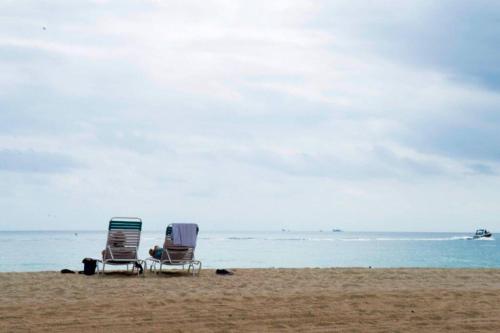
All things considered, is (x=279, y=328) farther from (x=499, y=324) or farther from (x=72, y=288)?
(x=72, y=288)

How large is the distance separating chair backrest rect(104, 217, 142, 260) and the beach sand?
763 mm

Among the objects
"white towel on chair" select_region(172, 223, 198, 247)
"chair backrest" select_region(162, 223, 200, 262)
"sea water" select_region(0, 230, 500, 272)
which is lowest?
"sea water" select_region(0, 230, 500, 272)

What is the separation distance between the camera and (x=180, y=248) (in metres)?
12.7

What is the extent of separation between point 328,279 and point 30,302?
226 inches

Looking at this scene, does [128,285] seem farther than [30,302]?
Yes

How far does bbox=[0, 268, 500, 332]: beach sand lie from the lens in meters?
6.93

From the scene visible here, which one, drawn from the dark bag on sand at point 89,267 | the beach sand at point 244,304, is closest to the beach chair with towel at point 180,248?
the beach sand at point 244,304

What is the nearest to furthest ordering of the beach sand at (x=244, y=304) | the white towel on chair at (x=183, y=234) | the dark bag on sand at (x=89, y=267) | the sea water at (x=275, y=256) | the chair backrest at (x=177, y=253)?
the beach sand at (x=244, y=304) < the dark bag on sand at (x=89, y=267) < the chair backrest at (x=177, y=253) < the white towel on chair at (x=183, y=234) < the sea water at (x=275, y=256)

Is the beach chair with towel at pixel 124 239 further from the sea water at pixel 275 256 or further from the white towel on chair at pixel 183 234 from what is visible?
the sea water at pixel 275 256

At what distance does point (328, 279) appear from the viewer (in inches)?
458

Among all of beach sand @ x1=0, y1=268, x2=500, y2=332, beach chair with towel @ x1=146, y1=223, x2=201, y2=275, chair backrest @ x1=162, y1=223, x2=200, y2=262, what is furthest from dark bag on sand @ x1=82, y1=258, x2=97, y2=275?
chair backrest @ x1=162, y1=223, x2=200, y2=262

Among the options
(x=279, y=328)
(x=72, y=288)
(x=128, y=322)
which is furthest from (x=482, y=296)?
(x=72, y=288)

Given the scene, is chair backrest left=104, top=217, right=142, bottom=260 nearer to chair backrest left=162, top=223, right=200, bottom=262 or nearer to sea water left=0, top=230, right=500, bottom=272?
chair backrest left=162, top=223, right=200, bottom=262

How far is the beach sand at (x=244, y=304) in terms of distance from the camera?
6.93m
